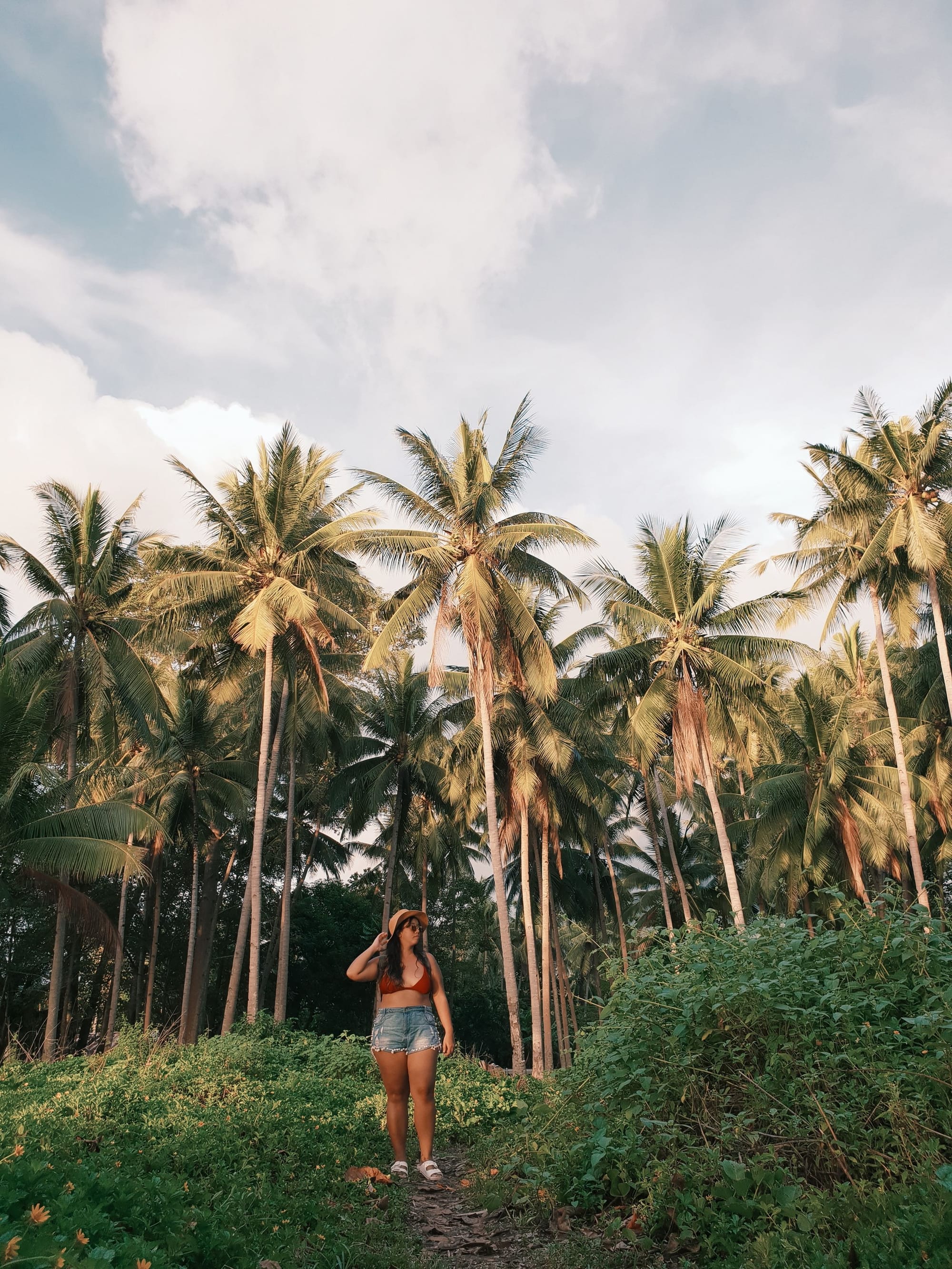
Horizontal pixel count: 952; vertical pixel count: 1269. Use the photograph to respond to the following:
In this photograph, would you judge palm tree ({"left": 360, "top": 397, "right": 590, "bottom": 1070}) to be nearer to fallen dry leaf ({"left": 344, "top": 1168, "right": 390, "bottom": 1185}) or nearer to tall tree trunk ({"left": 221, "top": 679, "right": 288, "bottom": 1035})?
tall tree trunk ({"left": 221, "top": 679, "right": 288, "bottom": 1035})

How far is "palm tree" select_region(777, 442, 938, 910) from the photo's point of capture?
69.5ft

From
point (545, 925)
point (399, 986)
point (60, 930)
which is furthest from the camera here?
point (545, 925)

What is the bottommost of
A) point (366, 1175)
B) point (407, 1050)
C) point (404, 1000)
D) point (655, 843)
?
point (366, 1175)

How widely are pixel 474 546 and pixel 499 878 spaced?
743cm

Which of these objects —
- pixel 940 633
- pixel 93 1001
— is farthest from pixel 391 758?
pixel 940 633

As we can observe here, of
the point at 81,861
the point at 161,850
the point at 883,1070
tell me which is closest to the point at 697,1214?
the point at 883,1070

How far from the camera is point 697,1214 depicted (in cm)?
390

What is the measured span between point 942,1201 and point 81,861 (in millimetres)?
14581

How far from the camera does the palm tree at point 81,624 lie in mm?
20047

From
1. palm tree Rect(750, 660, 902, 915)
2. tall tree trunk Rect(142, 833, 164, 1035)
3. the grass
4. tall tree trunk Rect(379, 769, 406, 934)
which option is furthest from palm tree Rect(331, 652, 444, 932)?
the grass

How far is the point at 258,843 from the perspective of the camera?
19.9 meters

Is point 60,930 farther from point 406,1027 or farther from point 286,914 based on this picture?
point 406,1027

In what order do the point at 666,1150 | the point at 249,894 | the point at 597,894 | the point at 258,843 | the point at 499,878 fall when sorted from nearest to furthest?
the point at 666,1150
the point at 499,878
the point at 258,843
the point at 249,894
the point at 597,894

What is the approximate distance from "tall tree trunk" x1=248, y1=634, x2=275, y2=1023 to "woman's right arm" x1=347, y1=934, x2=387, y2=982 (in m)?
13.6
